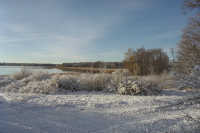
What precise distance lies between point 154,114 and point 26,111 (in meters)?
4.30

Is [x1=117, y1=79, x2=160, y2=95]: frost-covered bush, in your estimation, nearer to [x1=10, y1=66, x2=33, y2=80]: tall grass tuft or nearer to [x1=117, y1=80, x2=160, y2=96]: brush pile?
[x1=117, y1=80, x2=160, y2=96]: brush pile

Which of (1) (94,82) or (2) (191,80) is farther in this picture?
(1) (94,82)

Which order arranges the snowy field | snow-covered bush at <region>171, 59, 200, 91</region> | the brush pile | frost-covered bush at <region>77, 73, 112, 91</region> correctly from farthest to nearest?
frost-covered bush at <region>77, 73, 112, 91</region>, the brush pile, the snowy field, snow-covered bush at <region>171, 59, 200, 91</region>

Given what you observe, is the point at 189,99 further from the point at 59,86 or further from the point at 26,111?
the point at 59,86

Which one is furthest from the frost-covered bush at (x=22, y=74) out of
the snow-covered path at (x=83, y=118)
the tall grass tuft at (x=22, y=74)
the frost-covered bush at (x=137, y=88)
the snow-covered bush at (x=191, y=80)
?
the snow-covered bush at (x=191, y=80)

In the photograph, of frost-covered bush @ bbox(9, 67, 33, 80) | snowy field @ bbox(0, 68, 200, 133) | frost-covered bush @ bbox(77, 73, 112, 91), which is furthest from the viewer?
frost-covered bush @ bbox(9, 67, 33, 80)

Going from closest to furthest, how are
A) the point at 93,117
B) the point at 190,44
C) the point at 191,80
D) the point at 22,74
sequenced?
the point at 191,80, the point at 93,117, the point at 22,74, the point at 190,44

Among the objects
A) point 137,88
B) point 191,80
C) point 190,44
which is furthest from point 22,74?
point 190,44

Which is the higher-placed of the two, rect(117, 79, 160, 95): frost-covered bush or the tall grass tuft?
the tall grass tuft

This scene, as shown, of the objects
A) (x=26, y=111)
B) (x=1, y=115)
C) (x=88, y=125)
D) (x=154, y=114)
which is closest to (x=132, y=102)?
(x=154, y=114)

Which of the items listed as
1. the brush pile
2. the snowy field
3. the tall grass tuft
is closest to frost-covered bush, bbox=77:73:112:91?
the brush pile

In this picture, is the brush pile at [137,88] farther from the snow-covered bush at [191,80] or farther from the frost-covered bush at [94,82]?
the snow-covered bush at [191,80]

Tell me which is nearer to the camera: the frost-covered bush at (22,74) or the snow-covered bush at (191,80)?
the snow-covered bush at (191,80)

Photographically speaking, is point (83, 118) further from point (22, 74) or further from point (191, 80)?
point (22, 74)
